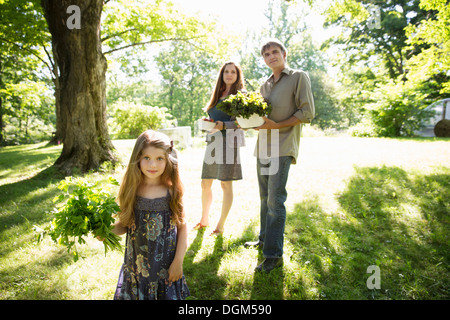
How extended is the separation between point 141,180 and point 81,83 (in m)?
5.75

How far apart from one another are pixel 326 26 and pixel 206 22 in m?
17.8

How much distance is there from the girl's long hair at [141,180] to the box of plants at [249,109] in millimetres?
931

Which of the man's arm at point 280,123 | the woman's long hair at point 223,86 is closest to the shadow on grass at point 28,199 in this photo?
the woman's long hair at point 223,86

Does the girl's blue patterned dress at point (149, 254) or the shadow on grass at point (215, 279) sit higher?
the girl's blue patterned dress at point (149, 254)

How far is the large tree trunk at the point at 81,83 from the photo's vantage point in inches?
251

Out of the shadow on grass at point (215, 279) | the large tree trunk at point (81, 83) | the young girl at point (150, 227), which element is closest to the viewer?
the young girl at point (150, 227)

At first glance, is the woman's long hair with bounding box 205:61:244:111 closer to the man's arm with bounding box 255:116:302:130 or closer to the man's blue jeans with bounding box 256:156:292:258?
the man's arm with bounding box 255:116:302:130

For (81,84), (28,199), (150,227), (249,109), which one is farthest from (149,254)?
(81,84)

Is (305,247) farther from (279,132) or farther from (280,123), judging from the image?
(280,123)

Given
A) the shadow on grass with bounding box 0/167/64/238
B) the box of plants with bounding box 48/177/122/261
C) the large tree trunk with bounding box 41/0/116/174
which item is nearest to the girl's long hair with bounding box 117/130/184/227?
the box of plants with bounding box 48/177/122/261

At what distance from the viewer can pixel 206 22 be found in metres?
10.7

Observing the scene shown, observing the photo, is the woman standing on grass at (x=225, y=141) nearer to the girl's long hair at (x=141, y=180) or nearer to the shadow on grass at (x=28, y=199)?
the girl's long hair at (x=141, y=180)
